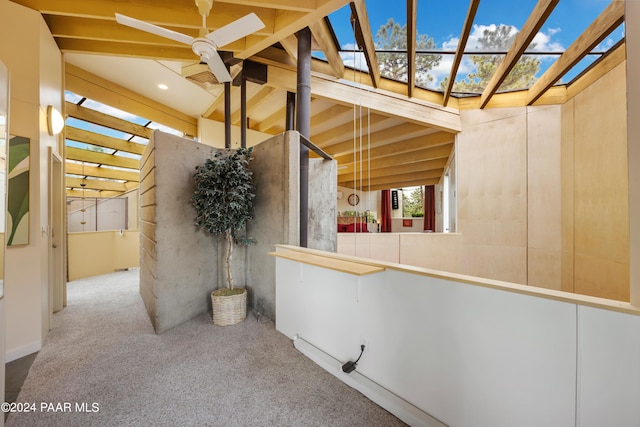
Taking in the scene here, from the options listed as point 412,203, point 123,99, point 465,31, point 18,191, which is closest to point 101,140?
point 123,99

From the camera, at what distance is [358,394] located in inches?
70.8

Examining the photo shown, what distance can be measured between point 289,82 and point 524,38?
114 inches

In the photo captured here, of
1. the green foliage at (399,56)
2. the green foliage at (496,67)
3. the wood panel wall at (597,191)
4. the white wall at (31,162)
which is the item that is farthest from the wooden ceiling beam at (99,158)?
the wood panel wall at (597,191)

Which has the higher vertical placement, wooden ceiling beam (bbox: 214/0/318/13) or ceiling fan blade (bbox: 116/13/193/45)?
wooden ceiling beam (bbox: 214/0/318/13)

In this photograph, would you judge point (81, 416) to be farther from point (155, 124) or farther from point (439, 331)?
point (155, 124)

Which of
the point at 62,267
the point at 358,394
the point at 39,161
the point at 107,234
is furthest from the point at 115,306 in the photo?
the point at 358,394

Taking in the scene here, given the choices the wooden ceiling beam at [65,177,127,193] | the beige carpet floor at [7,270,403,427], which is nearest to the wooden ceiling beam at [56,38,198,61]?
the beige carpet floor at [7,270,403,427]

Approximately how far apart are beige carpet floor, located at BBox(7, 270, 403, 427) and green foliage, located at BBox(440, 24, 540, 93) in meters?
4.19

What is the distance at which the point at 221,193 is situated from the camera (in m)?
2.80

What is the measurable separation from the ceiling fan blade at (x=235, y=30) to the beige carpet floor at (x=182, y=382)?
2728 millimetres

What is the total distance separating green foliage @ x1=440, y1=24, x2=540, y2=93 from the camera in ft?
10.2

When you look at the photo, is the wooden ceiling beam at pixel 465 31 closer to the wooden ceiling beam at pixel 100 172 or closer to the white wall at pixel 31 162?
the white wall at pixel 31 162

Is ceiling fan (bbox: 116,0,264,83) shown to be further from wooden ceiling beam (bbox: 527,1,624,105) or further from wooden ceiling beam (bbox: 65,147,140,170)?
wooden ceiling beam (bbox: 65,147,140,170)

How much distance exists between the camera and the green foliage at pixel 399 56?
328 cm
